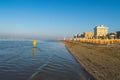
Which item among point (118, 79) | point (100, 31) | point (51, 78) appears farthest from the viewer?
point (100, 31)

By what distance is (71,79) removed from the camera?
1112 centimetres

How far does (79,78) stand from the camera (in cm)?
1138

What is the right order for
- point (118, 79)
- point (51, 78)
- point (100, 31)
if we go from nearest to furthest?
point (118, 79)
point (51, 78)
point (100, 31)

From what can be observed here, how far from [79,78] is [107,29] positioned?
194989 mm

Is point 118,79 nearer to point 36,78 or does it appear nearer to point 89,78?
point 89,78

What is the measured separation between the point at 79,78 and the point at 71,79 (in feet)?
1.94

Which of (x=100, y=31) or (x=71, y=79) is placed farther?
(x=100, y=31)

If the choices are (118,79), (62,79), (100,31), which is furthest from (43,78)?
(100,31)

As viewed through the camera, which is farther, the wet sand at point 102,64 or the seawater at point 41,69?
the wet sand at point 102,64

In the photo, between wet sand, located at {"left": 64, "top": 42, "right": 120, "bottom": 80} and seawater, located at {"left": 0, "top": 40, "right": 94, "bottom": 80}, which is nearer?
seawater, located at {"left": 0, "top": 40, "right": 94, "bottom": 80}

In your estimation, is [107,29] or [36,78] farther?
[107,29]

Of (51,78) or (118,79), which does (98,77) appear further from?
(51,78)

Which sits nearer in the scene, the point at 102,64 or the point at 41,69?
the point at 41,69

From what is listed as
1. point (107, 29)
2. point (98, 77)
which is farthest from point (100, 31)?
point (98, 77)
